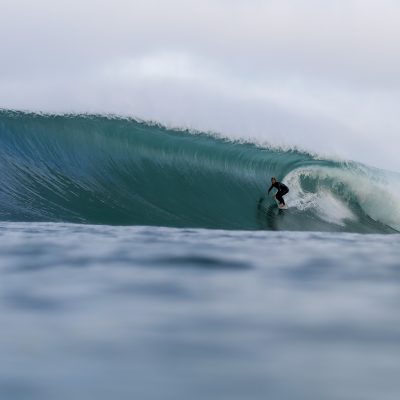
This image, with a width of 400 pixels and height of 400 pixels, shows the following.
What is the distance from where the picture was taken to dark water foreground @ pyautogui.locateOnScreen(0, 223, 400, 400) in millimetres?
1535

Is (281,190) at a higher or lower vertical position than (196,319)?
higher

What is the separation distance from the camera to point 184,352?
70.6 inches

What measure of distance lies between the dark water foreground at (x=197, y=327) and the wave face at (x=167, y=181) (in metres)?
7.65

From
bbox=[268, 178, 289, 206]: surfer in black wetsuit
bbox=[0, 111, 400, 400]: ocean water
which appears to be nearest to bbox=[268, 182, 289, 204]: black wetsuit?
bbox=[268, 178, 289, 206]: surfer in black wetsuit

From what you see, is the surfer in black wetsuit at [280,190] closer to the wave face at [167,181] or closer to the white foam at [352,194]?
the wave face at [167,181]

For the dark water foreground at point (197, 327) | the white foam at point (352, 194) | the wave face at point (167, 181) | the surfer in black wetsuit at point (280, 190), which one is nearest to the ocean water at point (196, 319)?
the dark water foreground at point (197, 327)

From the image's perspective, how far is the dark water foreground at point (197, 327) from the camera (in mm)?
1535

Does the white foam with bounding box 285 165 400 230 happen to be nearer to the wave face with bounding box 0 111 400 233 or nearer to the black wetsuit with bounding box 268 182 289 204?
the wave face with bounding box 0 111 400 233

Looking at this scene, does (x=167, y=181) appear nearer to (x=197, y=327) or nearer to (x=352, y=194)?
(x=352, y=194)

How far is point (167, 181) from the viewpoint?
14.0m

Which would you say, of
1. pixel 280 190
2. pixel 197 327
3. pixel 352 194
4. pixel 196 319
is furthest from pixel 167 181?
pixel 197 327

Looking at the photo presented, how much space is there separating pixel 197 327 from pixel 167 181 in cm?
1201

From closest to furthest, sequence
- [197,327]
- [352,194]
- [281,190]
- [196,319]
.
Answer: [197,327] → [196,319] → [281,190] → [352,194]

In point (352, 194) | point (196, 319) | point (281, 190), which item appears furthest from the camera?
point (352, 194)
